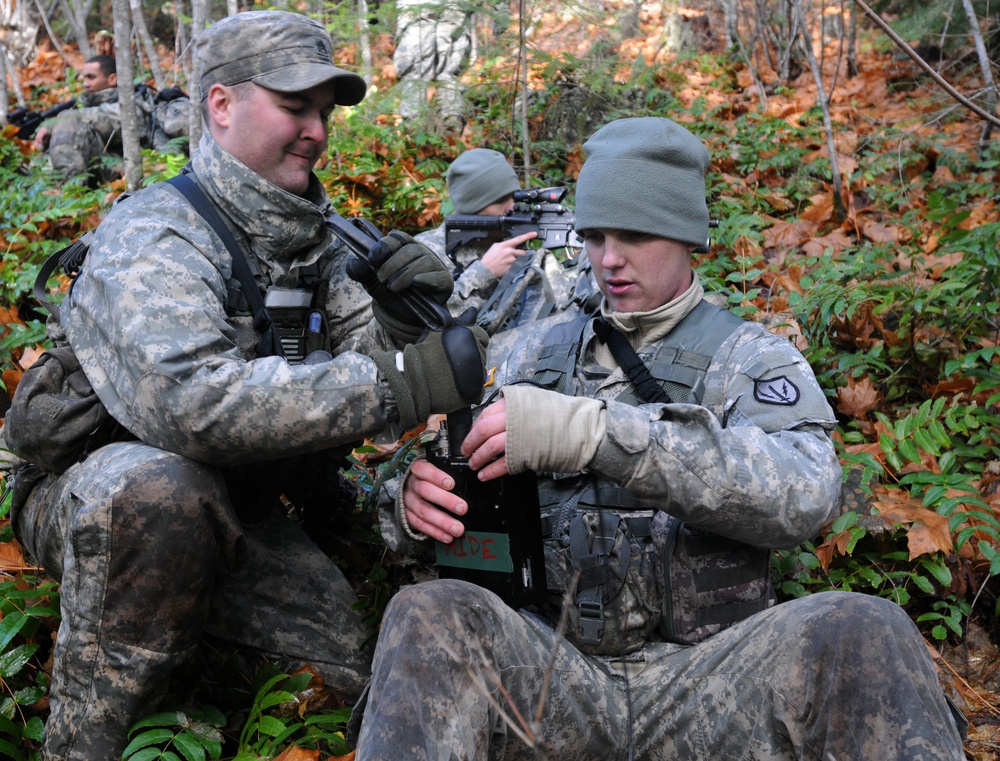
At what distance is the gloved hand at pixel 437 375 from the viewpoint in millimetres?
2793

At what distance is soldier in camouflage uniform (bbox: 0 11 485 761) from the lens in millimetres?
2771

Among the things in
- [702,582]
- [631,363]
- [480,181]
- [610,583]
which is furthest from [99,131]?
[702,582]

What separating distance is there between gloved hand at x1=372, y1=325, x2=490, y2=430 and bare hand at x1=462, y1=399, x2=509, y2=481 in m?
0.34

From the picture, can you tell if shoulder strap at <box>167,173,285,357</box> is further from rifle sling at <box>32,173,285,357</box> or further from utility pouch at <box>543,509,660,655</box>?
utility pouch at <box>543,509,660,655</box>

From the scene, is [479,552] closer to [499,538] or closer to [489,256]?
[499,538]

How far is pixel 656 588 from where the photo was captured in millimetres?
2641

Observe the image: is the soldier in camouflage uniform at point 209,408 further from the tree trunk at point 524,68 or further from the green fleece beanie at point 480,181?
the tree trunk at point 524,68

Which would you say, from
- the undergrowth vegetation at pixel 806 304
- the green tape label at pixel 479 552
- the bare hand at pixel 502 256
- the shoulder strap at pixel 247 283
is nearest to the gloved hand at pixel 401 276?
the shoulder strap at pixel 247 283

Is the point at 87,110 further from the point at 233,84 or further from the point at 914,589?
the point at 914,589

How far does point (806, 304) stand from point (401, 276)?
2655mm

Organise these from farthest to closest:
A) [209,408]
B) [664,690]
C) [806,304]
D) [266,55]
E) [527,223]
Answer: [527,223], [806,304], [266,55], [209,408], [664,690]

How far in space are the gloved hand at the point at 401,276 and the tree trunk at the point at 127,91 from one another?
4.94 metres

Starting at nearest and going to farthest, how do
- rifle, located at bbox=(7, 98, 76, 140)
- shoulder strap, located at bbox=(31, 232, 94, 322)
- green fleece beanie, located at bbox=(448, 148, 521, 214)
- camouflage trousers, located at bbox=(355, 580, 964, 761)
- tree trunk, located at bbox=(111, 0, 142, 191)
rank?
camouflage trousers, located at bbox=(355, 580, 964, 761) → shoulder strap, located at bbox=(31, 232, 94, 322) → green fleece beanie, located at bbox=(448, 148, 521, 214) → tree trunk, located at bbox=(111, 0, 142, 191) → rifle, located at bbox=(7, 98, 76, 140)

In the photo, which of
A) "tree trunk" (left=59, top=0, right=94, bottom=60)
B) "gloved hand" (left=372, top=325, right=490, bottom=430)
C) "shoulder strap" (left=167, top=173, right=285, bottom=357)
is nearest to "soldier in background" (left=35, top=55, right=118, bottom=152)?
"tree trunk" (left=59, top=0, right=94, bottom=60)
